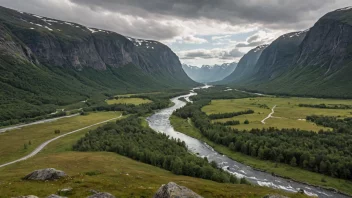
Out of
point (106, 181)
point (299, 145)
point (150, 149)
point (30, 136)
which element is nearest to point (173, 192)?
point (106, 181)

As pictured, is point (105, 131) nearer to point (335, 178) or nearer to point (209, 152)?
point (209, 152)

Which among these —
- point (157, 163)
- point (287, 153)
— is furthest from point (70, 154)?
point (287, 153)

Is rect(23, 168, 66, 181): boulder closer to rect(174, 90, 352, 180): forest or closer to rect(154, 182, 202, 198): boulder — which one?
rect(154, 182, 202, 198): boulder

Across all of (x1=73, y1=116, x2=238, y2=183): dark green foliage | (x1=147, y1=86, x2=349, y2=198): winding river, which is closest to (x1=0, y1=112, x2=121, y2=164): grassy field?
(x1=73, y1=116, x2=238, y2=183): dark green foliage

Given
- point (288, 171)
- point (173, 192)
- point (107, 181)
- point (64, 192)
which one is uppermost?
point (173, 192)

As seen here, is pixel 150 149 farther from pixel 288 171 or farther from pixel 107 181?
pixel 288 171
